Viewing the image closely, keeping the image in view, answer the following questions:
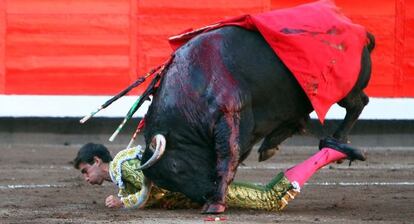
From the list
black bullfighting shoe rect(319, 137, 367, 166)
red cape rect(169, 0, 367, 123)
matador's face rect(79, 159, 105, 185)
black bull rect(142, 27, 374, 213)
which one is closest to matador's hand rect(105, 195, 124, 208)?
matador's face rect(79, 159, 105, 185)

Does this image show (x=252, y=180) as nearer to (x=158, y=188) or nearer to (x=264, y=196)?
(x=264, y=196)

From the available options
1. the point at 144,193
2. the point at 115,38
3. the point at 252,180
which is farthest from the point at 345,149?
the point at 115,38

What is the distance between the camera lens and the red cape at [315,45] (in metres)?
7.82

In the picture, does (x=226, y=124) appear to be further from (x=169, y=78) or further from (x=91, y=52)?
(x=91, y=52)

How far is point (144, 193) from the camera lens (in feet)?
25.3

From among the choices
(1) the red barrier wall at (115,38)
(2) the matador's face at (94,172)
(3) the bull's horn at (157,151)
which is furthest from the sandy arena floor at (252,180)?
(1) the red barrier wall at (115,38)

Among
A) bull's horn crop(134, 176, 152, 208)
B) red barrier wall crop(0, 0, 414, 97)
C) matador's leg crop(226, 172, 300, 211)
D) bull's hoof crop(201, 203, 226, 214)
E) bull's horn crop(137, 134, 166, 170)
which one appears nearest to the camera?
bull's horn crop(137, 134, 166, 170)

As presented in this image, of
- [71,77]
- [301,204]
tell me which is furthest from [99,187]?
[71,77]

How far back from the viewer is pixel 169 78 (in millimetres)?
7590

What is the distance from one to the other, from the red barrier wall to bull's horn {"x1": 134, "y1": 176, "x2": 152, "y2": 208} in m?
5.52

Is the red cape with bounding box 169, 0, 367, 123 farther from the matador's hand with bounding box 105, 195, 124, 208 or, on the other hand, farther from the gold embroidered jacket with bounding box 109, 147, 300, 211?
the matador's hand with bounding box 105, 195, 124, 208

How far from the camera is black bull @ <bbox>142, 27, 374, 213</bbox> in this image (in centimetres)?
745

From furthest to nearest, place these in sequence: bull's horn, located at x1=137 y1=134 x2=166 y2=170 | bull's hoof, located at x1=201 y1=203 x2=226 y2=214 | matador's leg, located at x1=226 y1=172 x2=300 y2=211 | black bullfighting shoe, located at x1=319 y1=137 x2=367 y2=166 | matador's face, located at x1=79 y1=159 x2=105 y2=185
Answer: black bullfighting shoe, located at x1=319 y1=137 x2=367 y2=166 → matador's face, located at x1=79 y1=159 x2=105 y2=185 → matador's leg, located at x1=226 y1=172 x2=300 y2=211 → bull's hoof, located at x1=201 y1=203 x2=226 y2=214 → bull's horn, located at x1=137 y1=134 x2=166 y2=170

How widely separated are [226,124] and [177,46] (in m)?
0.82
